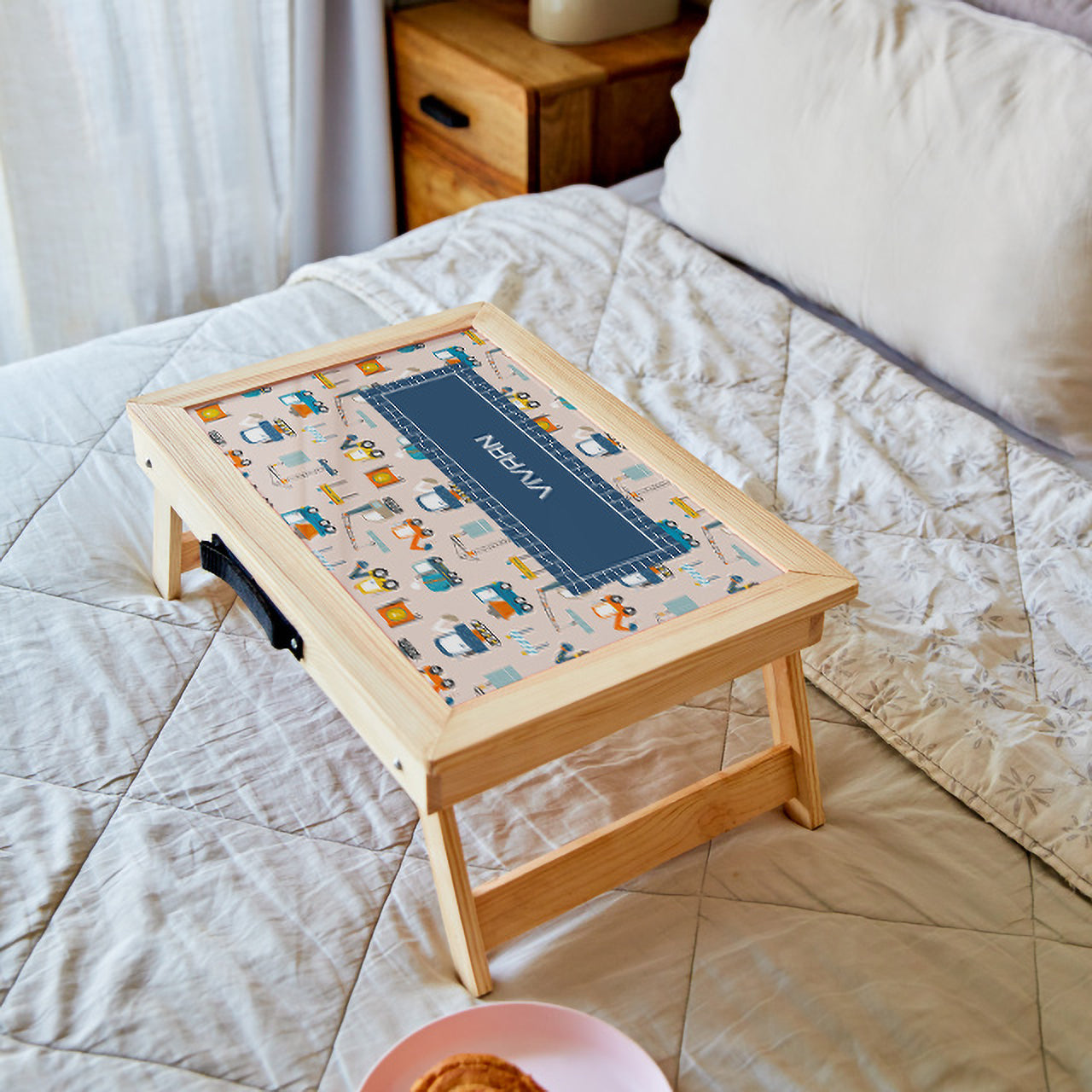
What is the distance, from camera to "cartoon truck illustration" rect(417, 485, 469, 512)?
3.85 feet

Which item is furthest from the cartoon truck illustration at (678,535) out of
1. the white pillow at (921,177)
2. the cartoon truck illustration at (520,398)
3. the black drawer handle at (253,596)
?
the white pillow at (921,177)

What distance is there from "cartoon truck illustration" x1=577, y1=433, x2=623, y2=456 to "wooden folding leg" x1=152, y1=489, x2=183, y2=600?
0.44m

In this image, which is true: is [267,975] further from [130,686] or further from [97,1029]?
[130,686]

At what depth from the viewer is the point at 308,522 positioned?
3.77 ft

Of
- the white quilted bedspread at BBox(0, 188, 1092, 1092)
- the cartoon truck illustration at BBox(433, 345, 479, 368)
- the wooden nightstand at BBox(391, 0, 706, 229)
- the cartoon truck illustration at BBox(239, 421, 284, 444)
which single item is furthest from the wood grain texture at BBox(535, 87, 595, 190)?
the cartoon truck illustration at BBox(239, 421, 284, 444)

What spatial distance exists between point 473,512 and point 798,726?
37 cm

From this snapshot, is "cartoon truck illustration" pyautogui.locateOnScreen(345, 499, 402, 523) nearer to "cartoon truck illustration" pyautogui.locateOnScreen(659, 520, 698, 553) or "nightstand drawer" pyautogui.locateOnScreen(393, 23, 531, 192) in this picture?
"cartoon truck illustration" pyautogui.locateOnScreen(659, 520, 698, 553)

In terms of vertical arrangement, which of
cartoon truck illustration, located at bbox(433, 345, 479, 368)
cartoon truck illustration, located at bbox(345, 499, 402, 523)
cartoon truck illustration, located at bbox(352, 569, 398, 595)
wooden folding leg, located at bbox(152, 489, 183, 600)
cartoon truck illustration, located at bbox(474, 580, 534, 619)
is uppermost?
cartoon truck illustration, located at bbox(433, 345, 479, 368)

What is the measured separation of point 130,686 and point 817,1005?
0.73 metres

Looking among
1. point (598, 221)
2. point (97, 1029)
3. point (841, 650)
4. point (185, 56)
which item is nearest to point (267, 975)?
point (97, 1029)

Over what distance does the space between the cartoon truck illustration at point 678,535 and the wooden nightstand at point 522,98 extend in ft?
4.02

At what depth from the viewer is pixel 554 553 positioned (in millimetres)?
1120

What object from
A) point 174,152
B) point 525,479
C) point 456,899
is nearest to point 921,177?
point 525,479

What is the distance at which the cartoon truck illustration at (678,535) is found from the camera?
1134mm
